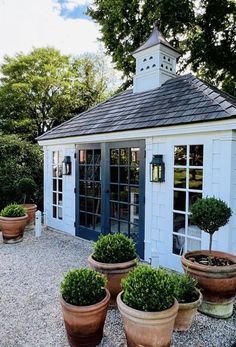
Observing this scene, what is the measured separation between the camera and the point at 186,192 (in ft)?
13.3

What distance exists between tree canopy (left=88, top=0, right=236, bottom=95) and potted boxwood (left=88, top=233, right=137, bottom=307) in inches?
350

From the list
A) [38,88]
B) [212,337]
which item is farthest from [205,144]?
[38,88]

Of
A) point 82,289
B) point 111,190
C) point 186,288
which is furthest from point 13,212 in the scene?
point 186,288

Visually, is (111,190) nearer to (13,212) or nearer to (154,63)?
(13,212)

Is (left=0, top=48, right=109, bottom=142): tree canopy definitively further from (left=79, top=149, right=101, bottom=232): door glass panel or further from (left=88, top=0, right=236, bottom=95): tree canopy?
(left=79, top=149, right=101, bottom=232): door glass panel

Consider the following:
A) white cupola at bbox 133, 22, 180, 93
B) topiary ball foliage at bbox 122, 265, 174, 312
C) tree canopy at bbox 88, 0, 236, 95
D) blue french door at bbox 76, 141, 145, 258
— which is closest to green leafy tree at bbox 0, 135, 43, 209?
blue french door at bbox 76, 141, 145, 258

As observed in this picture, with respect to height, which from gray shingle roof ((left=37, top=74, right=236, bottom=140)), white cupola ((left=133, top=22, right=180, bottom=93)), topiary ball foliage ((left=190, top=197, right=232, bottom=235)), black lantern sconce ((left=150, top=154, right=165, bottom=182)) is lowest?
topiary ball foliage ((left=190, top=197, right=232, bottom=235))

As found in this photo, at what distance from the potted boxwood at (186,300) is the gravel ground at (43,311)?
0.33ft

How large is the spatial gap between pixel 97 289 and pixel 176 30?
35.3ft

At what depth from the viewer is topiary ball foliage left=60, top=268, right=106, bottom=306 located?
96.4 inches

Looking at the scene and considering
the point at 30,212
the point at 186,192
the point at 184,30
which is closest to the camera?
the point at 186,192

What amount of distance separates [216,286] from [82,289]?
1511mm

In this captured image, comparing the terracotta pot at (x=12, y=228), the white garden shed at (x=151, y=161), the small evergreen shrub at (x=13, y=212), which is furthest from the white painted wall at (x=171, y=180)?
the terracotta pot at (x=12, y=228)

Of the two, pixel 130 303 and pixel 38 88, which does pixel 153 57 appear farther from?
pixel 38 88
